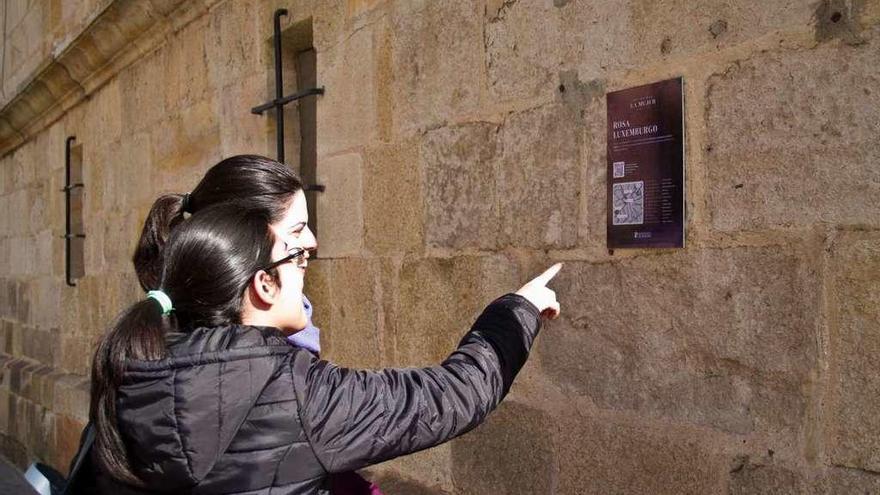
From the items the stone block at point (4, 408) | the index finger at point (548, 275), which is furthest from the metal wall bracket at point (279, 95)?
the stone block at point (4, 408)

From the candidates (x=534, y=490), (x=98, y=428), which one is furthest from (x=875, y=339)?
(x=98, y=428)

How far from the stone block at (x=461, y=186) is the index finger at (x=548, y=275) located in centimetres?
29

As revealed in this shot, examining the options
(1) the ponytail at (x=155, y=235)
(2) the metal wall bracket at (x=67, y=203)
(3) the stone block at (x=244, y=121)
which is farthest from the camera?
(2) the metal wall bracket at (x=67, y=203)

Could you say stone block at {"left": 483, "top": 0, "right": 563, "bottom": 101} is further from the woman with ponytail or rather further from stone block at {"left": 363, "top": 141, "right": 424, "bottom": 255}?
the woman with ponytail

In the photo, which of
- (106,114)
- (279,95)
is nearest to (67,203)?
(106,114)

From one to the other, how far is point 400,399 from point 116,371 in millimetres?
529

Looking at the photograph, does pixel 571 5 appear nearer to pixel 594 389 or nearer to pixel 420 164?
pixel 420 164

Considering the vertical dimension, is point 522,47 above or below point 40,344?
above

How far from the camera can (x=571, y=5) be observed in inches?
91.0

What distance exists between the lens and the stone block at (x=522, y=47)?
237 centimetres

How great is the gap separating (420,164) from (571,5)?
2.64ft

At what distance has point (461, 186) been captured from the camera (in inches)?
106

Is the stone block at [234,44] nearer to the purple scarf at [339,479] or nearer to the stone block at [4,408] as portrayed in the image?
the purple scarf at [339,479]

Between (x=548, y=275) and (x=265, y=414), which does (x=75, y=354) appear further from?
(x=265, y=414)
